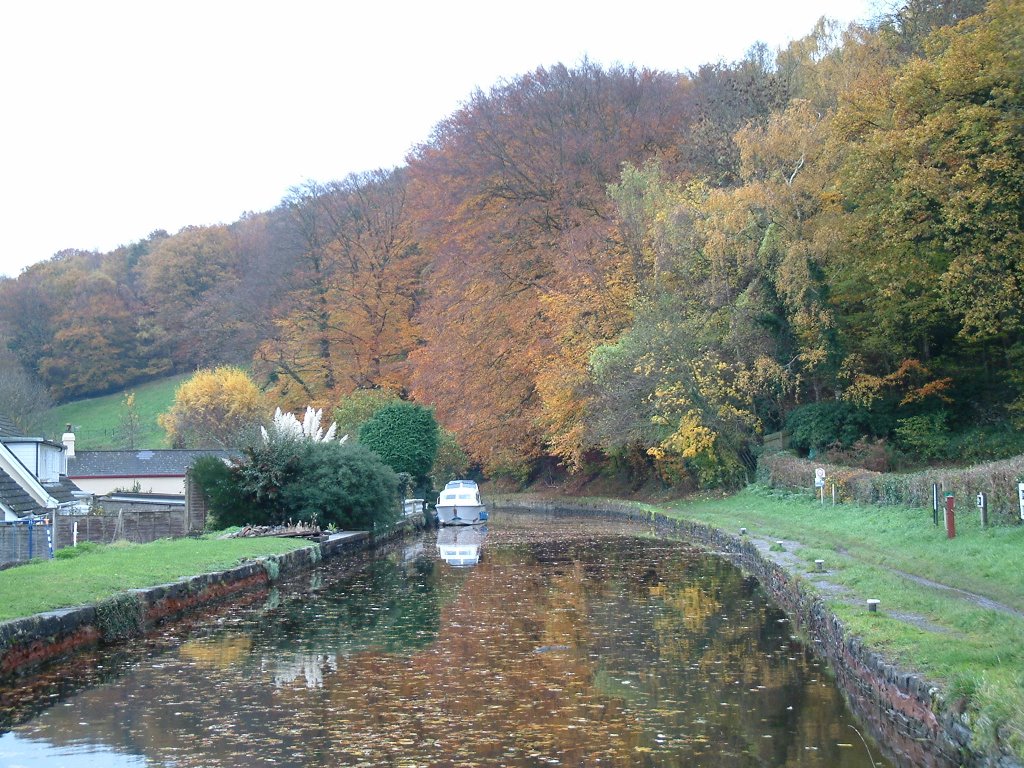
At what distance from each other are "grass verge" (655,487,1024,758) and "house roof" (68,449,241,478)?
3608cm

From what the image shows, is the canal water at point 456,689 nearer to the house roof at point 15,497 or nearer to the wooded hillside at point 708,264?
the house roof at point 15,497

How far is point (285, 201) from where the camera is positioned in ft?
235

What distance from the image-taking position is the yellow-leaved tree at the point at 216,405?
222ft

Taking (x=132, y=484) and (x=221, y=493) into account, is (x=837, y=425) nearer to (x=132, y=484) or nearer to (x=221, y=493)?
(x=221, y=493)

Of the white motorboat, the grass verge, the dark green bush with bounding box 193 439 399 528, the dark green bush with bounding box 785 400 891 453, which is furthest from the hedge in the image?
the dark green bush with bounding box 193 439 399 528

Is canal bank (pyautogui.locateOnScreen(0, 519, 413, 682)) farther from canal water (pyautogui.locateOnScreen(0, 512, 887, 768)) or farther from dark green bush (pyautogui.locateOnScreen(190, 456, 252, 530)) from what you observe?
dark green bush (pyautogui.locateOnScreen(190, 456, 252, 530))

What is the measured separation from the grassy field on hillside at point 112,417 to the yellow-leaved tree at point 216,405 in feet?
27.1

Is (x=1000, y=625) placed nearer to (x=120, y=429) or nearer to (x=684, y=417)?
(x=684, y=417)

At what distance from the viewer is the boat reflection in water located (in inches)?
1098

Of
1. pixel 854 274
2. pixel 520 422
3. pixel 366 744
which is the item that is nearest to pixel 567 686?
pixel 366 744

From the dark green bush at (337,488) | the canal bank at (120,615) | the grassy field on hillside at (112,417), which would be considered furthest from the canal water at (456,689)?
the grassy field on hillside at (112,417)

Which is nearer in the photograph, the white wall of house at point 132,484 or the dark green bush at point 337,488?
the dark green bush at point 337,488

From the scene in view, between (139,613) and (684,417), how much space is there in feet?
90.2

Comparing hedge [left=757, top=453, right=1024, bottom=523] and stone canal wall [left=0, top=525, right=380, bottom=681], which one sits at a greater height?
hedge [left=757, top=453, right=1024, bottom=523]
